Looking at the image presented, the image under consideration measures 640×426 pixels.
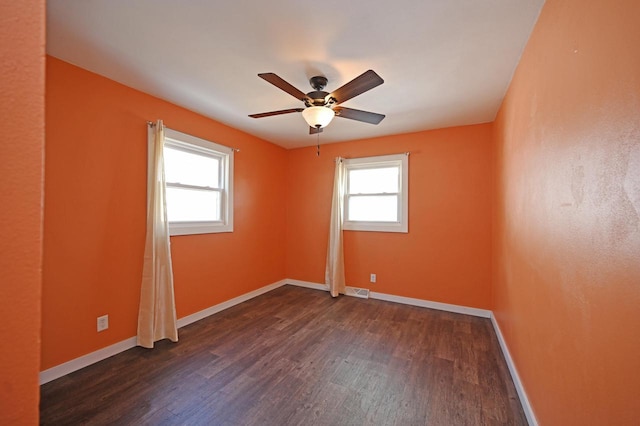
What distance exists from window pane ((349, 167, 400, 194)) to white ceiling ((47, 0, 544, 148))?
131 centimetres

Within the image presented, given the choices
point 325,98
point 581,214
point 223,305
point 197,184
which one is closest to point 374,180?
point 325,98

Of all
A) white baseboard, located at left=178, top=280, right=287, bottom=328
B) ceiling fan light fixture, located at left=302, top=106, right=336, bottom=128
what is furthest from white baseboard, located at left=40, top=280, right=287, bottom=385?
ceiling fan light fixture, located at left=302, top=106, right=336, bottom=128

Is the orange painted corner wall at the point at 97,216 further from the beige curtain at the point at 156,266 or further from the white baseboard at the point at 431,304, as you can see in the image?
the white baseboard at the point at 431,304

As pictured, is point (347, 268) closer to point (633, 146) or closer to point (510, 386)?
point (510, 386)

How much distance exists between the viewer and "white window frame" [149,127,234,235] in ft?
9.36

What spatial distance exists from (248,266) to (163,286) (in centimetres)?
138

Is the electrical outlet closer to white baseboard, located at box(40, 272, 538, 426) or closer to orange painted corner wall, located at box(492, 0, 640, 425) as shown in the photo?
white baseboard, located at box(40, 272, 538, 426)

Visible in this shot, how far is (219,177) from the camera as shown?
3477 millimetres

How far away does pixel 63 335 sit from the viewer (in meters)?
2.04

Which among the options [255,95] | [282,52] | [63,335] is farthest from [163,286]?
[282,52]

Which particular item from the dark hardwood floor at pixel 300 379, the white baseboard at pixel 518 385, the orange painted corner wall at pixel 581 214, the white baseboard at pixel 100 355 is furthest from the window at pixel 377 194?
the white baseboard at pixel 100 355

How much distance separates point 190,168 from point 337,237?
224 cm

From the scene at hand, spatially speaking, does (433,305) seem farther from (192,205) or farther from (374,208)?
(192,205)

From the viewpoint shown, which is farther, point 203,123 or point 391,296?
point 391,296
